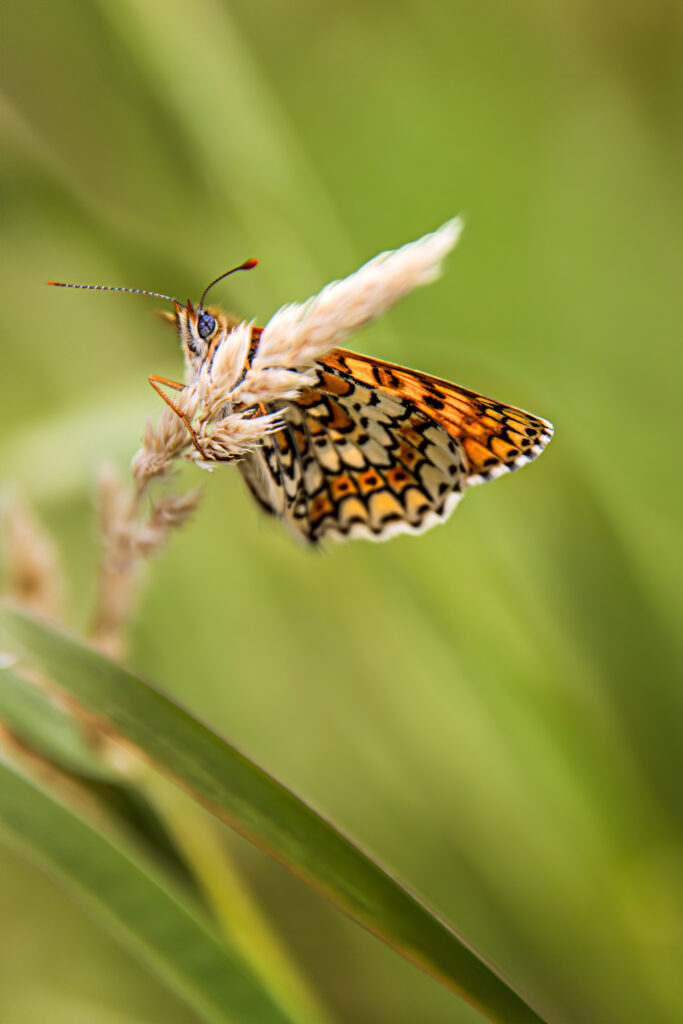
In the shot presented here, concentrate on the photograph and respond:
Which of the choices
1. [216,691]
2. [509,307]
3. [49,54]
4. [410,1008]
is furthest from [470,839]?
[49,54]

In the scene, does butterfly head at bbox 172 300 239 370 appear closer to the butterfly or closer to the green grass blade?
the butterfly

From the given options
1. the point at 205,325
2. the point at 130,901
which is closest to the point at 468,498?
the point at 205,325

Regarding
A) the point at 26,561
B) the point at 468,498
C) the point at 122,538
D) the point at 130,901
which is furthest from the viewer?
the point at 468,498

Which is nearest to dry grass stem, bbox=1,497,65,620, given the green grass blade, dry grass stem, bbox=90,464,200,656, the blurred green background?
dry grass stem, bbox=90,464,200,656

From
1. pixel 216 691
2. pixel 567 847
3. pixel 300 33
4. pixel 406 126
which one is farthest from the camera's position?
pixel 406 126

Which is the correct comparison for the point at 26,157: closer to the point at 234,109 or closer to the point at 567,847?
the point at 234,109

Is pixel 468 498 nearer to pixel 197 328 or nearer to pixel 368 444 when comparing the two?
pixel 368 444

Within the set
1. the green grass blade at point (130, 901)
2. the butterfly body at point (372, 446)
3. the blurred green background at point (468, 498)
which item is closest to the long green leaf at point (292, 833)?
the green grass blade at point (130, 901)

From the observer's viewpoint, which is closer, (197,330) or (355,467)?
(197,330)
